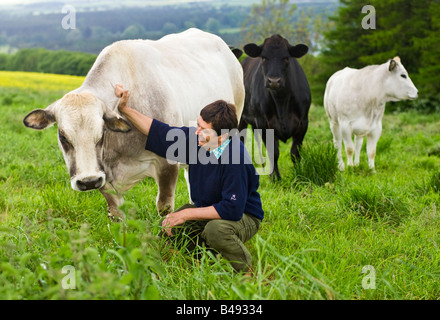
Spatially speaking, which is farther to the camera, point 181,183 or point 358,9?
point 358,9

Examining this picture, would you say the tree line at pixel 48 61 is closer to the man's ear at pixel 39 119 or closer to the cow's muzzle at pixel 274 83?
the cow's muzzle at pixel 274 83

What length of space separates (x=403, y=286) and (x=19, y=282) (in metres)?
2.22

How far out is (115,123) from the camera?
136 inches

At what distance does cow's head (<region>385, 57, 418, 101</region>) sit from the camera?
6910mm

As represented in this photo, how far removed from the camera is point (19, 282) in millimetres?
2414

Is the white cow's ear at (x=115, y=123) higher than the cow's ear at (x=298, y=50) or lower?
lower

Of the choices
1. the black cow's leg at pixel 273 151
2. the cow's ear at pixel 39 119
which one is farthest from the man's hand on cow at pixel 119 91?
the black cow's leg at pixel 273 151

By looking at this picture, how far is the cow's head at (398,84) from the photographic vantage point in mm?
6910

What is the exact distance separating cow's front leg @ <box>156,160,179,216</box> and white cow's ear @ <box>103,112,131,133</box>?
0.61m
